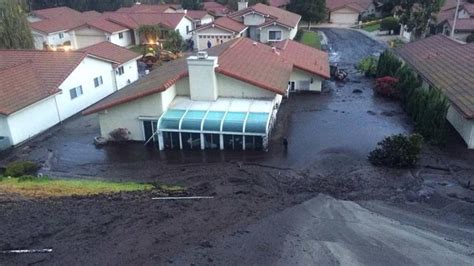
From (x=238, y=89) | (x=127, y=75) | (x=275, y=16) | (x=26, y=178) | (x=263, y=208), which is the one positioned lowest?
(x=26, y=178)

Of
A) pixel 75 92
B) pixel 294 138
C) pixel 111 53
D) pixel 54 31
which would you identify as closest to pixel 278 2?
pixel 54 31

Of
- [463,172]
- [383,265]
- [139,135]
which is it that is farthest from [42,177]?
[463,172]

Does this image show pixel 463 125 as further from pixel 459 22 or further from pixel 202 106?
pixel 459 22

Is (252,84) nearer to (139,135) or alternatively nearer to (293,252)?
(139,135)

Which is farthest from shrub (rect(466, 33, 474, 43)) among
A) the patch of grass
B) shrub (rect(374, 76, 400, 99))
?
the patch of grass

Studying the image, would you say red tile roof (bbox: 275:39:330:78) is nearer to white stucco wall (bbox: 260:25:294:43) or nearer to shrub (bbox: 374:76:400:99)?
shrub (bbox: 374:76:400:99)

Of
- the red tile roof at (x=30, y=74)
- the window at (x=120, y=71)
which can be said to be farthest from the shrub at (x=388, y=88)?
the red tile roof at (x=30, y=74)

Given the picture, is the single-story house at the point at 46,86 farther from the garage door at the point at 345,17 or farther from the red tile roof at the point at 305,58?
the garage door at the point at 345,17
